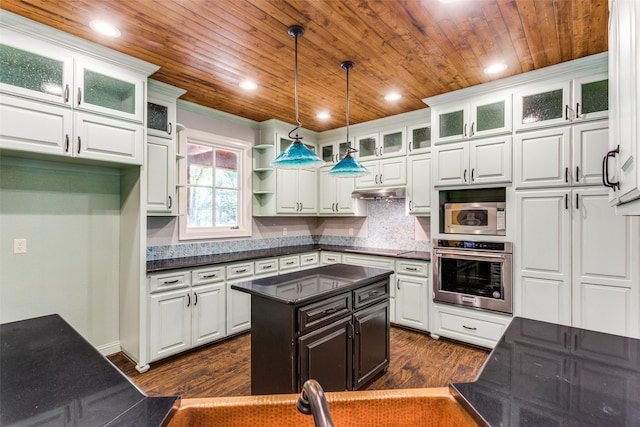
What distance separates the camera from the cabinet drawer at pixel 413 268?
3.64 m

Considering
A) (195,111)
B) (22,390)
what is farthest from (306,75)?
(22,390)

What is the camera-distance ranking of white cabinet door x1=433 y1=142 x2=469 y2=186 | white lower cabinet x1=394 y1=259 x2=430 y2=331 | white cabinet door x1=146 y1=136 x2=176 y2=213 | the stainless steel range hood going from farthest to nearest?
the stainless steel range hood, white lower cabinet x1=394 y1=259 x2=430 y2=331, white cabinet door x1=433 y1=142 x2=469 y2=186, white cabinet door x1=146 y1=136 x2=176 y2=213

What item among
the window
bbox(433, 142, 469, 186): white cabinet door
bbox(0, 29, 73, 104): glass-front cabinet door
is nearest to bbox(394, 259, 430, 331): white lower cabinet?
bbox(433, 142, 469, 186): white cabinet door

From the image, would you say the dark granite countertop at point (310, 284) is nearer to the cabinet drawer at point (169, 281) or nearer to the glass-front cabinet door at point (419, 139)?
the cabinet drawer at point (169, 281)

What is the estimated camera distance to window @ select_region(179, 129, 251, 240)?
12.4ft

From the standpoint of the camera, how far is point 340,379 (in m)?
2.26

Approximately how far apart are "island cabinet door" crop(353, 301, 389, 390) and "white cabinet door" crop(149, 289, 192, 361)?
5.75 ft

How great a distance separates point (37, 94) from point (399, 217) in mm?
3911

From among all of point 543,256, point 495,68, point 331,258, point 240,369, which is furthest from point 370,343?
point 495,68

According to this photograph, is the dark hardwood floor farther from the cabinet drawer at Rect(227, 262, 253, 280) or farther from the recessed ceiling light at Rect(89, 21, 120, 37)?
the recessed ceiling light at Rect(89, 21, 120, 37)

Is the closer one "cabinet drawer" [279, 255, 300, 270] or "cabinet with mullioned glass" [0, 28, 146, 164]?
"cabinet with mullioned glass" [0, 28, 146, 164]

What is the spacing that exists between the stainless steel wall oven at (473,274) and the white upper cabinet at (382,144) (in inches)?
53.0

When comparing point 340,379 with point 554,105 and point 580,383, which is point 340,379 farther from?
point 554,105

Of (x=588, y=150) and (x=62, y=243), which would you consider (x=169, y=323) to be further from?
(x=588, y=150)
